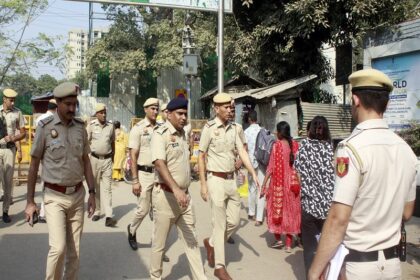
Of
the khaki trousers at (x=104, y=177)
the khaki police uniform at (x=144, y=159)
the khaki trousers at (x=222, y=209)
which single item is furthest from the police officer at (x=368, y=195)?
the khaki trousers at (x=104, y=177)

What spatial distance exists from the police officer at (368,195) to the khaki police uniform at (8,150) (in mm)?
6355

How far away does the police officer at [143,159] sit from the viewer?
609cm

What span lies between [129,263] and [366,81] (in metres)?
4.02

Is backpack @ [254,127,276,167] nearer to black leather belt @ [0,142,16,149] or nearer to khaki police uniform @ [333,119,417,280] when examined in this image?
black leather belt @ [0,142,16,149]

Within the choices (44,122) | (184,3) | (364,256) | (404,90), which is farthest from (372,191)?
(184,3)

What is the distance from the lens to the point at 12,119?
7355 millimetres

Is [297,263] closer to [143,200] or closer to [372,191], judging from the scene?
[143,200]

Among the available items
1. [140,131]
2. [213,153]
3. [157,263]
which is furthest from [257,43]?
[157,263]

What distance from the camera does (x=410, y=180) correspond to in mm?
2373

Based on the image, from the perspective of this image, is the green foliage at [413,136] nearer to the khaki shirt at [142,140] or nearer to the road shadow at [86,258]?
the khaki shirt at [142,140]

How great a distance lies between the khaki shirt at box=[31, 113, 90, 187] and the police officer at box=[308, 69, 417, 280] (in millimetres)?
2507

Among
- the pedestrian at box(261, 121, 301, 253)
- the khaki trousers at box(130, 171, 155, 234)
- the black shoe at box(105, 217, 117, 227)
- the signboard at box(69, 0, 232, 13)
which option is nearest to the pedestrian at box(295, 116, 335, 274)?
the pedestrian at box(261, 121, 301, 253)

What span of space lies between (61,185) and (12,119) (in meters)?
3.98

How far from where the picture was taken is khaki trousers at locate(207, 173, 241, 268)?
4.93 m
